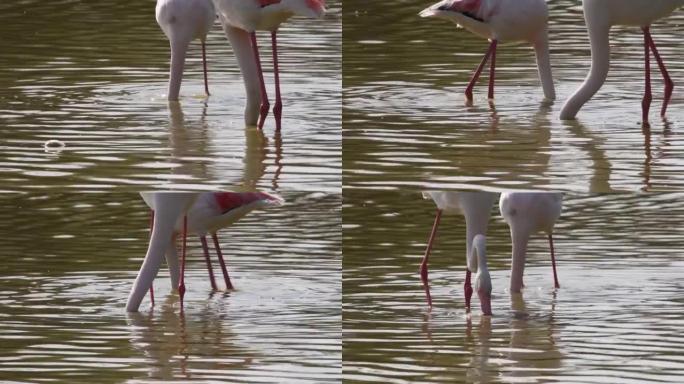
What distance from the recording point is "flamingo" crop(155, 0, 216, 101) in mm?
8523

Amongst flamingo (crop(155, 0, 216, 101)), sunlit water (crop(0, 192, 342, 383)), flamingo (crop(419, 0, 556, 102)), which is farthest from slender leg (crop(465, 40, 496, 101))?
flamingo (crop(155, 0, 216, 101))

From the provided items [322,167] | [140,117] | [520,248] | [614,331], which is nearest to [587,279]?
[520,248]

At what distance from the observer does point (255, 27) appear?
7754 millimetres

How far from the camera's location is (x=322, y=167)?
7.22 meters

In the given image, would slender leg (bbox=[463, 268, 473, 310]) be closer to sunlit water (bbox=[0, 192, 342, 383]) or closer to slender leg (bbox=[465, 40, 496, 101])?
sunlit water (bbox=[0, 192, 342, 383])

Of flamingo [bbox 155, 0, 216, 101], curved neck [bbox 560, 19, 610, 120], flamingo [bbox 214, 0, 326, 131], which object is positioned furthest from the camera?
flamingo [bbox 155, 0, 216, 101]

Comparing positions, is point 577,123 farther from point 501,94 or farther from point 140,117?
point 140,117

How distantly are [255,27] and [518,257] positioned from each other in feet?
4.80

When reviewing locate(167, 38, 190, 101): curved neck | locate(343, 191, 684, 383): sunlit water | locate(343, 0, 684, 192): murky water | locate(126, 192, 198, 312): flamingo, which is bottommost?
locate(343, 191, 684, 383): sunlit water

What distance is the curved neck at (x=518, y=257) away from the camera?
7.89m

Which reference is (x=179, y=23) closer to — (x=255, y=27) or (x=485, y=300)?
(x=255, y=27)

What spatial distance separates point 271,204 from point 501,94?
1.65m

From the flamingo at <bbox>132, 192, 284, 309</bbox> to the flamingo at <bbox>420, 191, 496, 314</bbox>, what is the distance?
670 millimetres

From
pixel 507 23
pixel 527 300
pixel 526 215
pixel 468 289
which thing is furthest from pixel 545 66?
pixel 468 289
